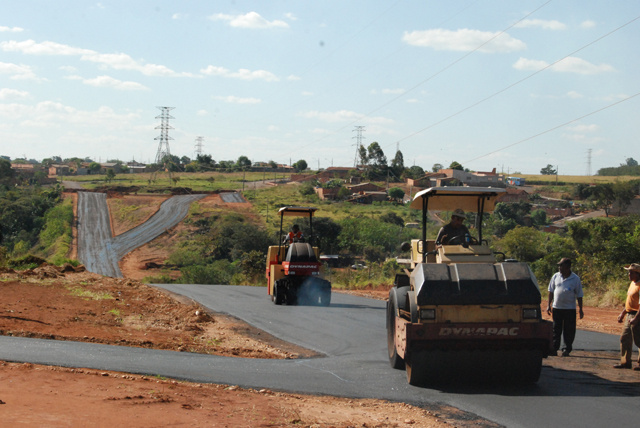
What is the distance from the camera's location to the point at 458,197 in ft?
29.5

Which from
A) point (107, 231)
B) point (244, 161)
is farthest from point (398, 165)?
point (107, 231)

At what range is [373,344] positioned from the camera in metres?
11.5

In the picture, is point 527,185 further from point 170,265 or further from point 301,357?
point 301,357

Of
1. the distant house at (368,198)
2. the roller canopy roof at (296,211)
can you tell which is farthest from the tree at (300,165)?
the roller canopy roof at (296,211)

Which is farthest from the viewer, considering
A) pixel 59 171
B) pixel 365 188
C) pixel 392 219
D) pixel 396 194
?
pixel 59 171

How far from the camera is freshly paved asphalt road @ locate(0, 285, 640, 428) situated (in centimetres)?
668

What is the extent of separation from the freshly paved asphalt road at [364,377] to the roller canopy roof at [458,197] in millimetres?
2612

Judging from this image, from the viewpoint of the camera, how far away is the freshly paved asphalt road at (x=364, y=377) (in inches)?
263

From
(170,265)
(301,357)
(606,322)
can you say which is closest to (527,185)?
(170,265)

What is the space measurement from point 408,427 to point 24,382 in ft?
15.7

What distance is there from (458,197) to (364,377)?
9.98ft

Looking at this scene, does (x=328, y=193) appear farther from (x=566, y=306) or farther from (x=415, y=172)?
(x=566, y=306)

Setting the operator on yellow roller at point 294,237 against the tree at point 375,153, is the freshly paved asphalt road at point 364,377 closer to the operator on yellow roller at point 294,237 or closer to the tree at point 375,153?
the operator on yellow roller at point 294,237

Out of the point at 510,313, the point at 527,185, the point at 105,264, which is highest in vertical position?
the point at 527,185
